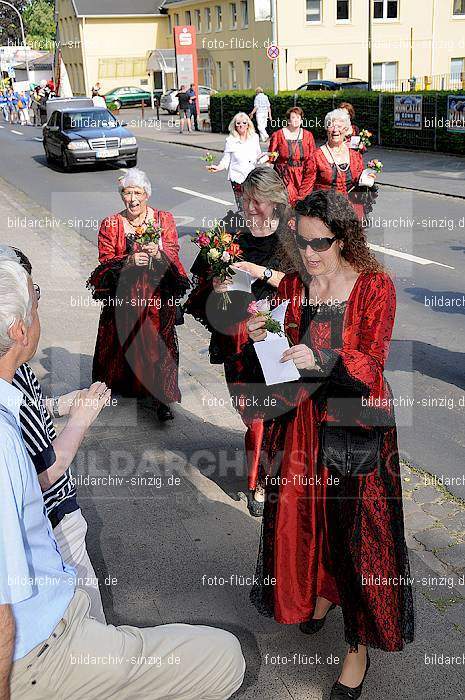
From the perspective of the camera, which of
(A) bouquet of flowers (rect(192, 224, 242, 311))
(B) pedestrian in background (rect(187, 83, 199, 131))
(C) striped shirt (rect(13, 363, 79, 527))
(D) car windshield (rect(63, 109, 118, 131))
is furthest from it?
(B) pedestrian in background (rect(187, 83, 199, 131))

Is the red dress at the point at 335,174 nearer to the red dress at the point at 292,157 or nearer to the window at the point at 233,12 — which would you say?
the red dress at the point at 292,157

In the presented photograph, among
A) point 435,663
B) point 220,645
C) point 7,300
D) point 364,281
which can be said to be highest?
point 7,300

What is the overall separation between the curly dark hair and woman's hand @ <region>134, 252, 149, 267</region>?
8.18 ft

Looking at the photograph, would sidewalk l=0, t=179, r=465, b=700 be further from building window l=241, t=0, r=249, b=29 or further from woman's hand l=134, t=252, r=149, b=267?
building window l=241, t=0, r=249, b=29

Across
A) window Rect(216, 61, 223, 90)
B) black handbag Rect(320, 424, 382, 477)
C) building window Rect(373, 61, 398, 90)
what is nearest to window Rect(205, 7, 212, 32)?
window Rect(216, 61, 223, 90)

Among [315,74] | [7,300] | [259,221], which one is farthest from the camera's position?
[315,74]

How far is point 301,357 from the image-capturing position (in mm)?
3516

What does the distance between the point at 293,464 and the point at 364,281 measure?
88cm

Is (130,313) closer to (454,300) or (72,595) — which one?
(72,595)

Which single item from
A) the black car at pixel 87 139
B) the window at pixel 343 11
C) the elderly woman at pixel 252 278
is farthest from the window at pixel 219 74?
the elderly woman at pixel 252 278

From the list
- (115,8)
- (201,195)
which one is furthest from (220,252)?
(115,8)

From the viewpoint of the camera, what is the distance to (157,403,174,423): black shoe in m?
6.62

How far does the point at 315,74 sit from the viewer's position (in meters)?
45.8

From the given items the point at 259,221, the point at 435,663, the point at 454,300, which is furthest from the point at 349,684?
the point at 454,300
